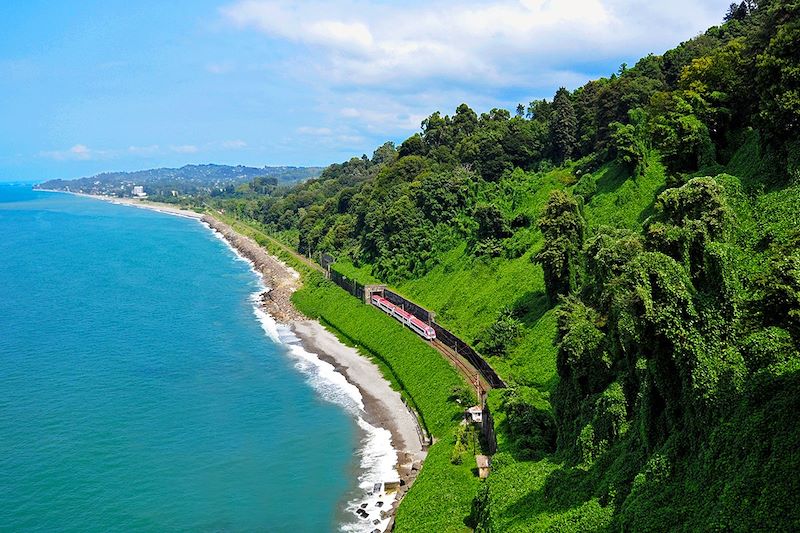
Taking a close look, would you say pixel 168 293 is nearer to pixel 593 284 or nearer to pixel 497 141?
pixel 497 141

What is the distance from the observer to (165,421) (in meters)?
46.2

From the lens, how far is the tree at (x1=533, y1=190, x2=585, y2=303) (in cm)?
4284

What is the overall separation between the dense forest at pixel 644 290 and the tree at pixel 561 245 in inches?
5.8

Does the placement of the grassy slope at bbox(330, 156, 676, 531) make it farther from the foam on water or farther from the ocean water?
the ocean water

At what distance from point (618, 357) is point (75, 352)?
54.5 meters

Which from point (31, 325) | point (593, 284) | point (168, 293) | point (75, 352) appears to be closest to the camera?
point (593, 284)

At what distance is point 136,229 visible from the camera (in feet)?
586

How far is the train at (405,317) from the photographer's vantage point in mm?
53656

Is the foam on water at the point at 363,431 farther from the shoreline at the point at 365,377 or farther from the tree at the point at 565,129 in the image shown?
the tree at the point at 565,129

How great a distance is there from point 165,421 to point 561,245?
103 ft

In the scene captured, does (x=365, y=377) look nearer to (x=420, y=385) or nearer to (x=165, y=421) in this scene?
(x=420, y=385)

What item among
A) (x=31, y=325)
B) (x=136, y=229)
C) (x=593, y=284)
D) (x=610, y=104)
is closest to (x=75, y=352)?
(x=31, y=325)

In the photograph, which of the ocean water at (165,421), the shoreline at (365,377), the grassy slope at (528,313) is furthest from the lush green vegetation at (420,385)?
the ocean water at (165,421)

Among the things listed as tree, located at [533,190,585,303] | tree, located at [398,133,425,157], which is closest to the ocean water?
tree, located at [533,190,585,303]
